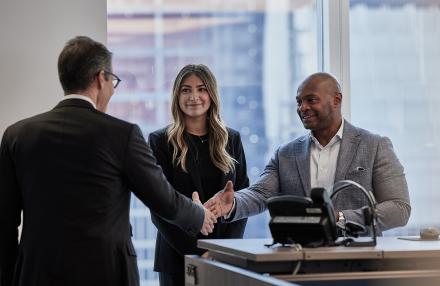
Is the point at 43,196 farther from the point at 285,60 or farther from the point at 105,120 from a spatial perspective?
the point at 285,60

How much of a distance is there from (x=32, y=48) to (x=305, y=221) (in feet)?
8.27

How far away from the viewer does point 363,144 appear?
416cm

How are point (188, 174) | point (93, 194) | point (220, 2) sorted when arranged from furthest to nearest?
1. point (220, 2)
2. point (188, 174)
3. point (93, 194)

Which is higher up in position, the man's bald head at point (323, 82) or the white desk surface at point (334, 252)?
the man's bald head at point (323, 82)

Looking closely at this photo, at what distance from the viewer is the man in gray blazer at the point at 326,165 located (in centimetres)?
406

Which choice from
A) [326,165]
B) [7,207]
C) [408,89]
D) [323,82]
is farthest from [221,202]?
[408,89]

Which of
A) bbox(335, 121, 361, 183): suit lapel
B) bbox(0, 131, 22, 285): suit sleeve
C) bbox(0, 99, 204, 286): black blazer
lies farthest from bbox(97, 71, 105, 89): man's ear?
bbox(335, 121, 361, 183): suit lapel

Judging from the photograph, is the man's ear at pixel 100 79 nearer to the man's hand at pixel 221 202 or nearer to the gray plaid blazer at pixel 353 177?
the man's hand at pixel 221 202

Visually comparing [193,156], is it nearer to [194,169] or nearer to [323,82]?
[194,169]

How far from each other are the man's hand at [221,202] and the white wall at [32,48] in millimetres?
1285

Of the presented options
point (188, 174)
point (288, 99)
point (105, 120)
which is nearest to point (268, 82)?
point (288, 99)

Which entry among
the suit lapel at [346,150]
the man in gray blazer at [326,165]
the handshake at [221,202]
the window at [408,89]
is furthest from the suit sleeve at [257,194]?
the window at [408,89]

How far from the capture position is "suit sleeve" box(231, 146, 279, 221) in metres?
4.22

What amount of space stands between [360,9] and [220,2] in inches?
37.3
